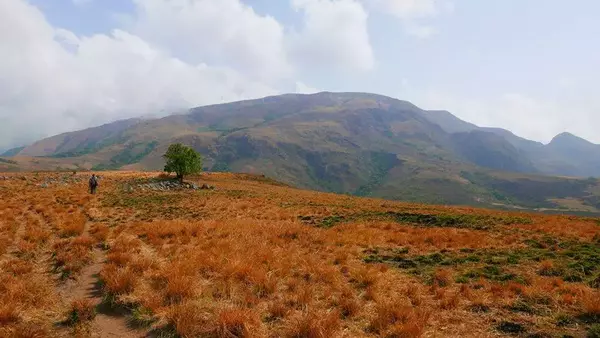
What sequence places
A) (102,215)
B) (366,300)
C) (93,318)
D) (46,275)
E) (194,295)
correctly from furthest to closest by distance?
(102,215) → (46,275) → (366,300) → (194,295) → (93,318)

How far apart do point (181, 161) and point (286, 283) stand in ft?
195

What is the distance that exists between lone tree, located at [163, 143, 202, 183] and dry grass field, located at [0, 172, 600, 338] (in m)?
43.9

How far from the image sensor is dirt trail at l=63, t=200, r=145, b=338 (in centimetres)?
845

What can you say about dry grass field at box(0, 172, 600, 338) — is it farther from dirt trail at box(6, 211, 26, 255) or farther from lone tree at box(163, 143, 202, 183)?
lone tree at box(163, 143, 202, 183)

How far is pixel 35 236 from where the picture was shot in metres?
16.8

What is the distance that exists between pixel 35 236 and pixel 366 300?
1644 cm

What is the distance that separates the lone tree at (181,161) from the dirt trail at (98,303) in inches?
2120

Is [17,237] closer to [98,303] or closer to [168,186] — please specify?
[98,303]

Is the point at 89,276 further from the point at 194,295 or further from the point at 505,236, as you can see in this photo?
the point at 505,236

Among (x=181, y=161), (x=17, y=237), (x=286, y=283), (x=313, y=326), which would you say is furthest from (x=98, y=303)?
(x=181, y=161)

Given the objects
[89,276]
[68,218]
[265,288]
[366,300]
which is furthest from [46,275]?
[68,218]

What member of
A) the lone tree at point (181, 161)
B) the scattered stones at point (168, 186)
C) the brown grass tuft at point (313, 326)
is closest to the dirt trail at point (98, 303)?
the brown grass tuft at point (313, 326)

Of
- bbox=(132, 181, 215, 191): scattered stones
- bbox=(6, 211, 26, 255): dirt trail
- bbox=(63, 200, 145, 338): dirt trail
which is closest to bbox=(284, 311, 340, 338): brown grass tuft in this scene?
bbox=(63, 200, 145, 338): dirt trail

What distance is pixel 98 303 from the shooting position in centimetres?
1004
